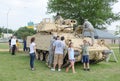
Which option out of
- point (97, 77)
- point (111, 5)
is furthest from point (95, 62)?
point (111, 5)

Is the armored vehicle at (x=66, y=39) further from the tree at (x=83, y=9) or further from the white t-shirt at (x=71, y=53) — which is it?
the tree at (x=83, y=9)

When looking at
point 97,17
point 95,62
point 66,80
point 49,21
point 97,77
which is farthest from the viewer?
point 97,17

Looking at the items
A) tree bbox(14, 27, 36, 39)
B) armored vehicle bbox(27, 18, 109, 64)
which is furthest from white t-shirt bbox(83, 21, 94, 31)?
tree bbox(14, 27, 36, 39)

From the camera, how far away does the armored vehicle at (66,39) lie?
58.9ft

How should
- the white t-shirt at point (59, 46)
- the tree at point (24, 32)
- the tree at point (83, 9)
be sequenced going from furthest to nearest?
the tree at point (24, 32) < the tree at point (83, 9) < the white t-shirt at point (59, 46)

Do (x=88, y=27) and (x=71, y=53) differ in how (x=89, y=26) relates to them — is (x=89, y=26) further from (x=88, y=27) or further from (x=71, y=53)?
(x=71, y=53)

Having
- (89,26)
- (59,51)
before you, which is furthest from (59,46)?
(89,26)

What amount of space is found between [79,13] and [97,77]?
2948 cm

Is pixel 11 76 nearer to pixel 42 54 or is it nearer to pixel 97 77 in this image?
pixel 97 77

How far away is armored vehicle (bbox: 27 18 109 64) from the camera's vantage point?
58.9ft

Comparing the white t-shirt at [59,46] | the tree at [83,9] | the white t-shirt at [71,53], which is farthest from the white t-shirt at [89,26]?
the tree at [83,9]

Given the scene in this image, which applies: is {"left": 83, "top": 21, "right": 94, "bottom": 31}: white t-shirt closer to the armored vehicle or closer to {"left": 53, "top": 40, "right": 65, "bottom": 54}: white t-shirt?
the armored vehicle

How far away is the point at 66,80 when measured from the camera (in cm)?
1330

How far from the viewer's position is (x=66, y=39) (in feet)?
58.9
